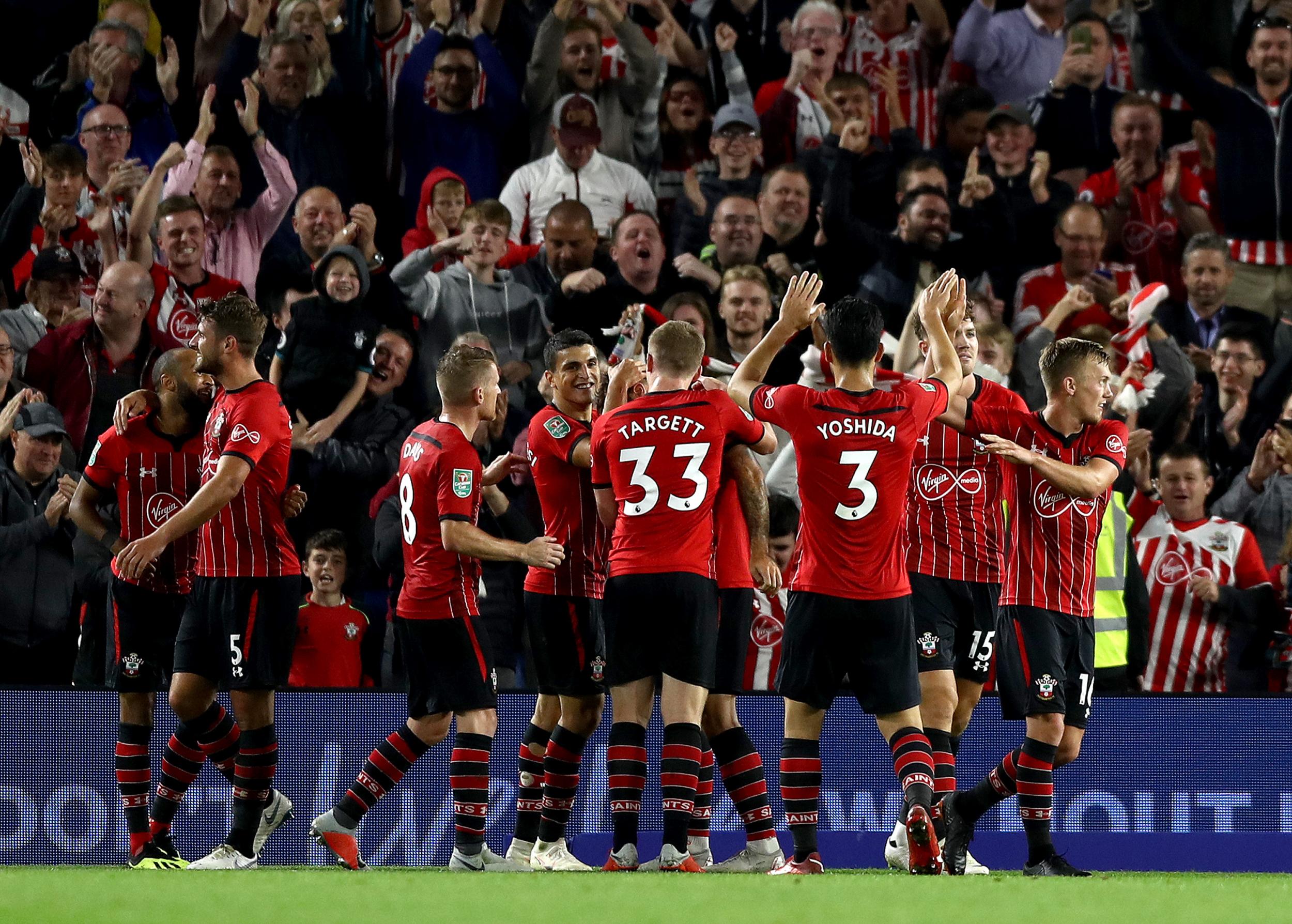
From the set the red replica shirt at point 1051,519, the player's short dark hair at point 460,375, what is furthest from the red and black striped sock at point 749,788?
the player's short dark hair at point 460,375

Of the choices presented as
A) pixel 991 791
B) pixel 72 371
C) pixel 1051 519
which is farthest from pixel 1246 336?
pixel 72 371

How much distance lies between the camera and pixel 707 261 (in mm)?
11625

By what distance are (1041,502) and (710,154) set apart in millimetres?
6195

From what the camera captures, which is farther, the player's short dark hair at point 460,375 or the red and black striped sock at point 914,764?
the player's short dark hair at point 460,375

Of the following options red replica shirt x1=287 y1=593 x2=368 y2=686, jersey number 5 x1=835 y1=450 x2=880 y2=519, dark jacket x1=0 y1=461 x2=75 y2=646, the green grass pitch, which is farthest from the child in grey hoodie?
the green grass pitch

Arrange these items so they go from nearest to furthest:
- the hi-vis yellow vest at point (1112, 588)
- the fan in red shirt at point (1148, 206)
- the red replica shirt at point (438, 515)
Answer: the red replica shirt at point (438, 515) < the hi-vis yellow vest at point (1112, 588) < the fan in red shirt at point (1148, 206)

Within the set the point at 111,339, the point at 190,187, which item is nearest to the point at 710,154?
the point at 190,187

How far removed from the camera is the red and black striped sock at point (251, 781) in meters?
7.93

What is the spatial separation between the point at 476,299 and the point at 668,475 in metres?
4.57

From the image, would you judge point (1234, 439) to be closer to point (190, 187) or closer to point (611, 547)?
point (611, 547)

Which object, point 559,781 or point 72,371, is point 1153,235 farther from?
point 72,371

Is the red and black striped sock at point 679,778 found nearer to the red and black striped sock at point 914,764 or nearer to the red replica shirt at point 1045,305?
the red and black striped sock at point 914,764

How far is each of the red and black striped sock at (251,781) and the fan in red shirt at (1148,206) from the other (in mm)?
7525

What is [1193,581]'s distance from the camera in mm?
10000
